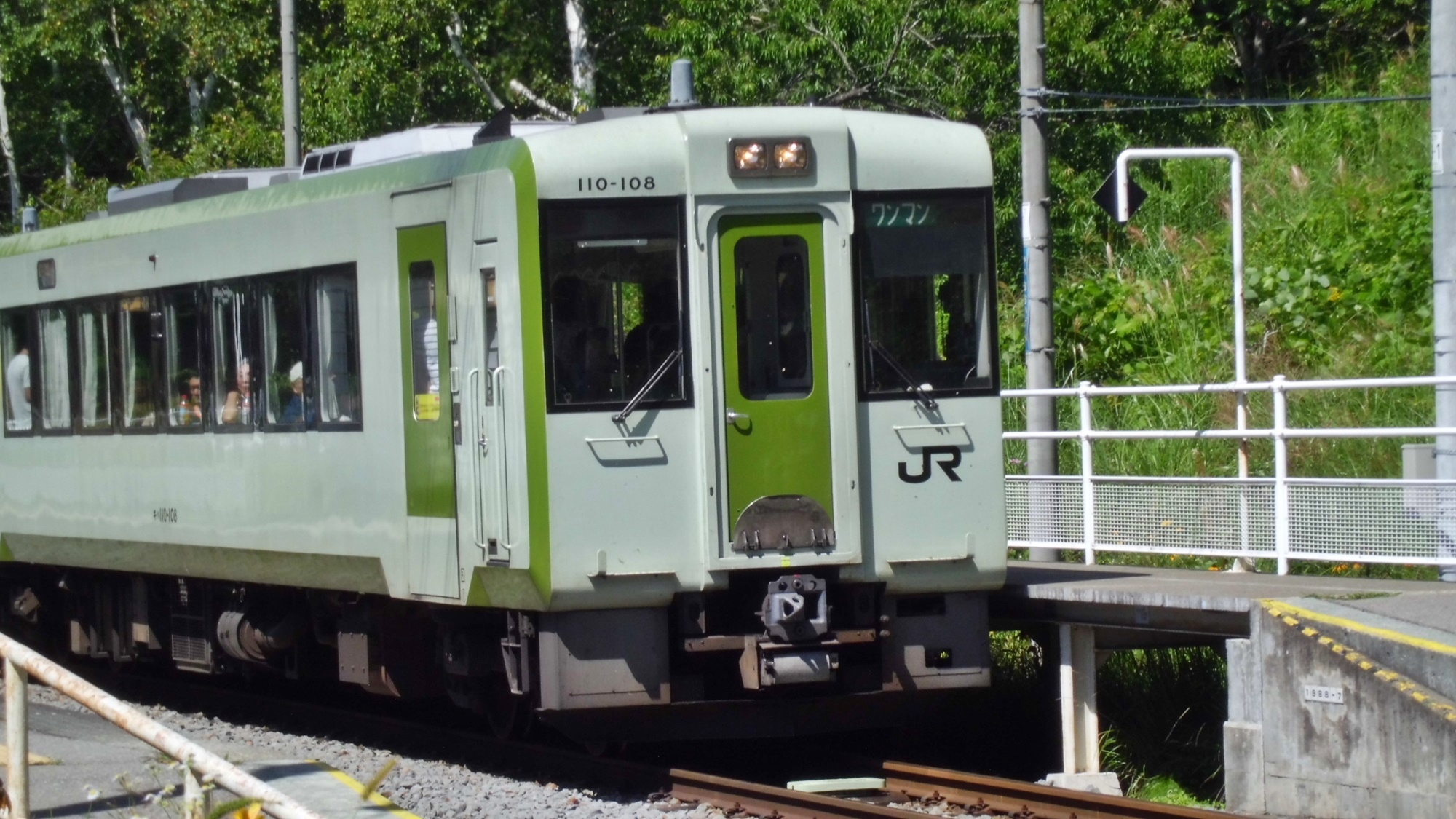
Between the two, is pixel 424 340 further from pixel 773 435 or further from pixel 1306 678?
pixel 1306 678

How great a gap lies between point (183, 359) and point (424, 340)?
2807 millimetres

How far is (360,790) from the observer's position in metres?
8.19

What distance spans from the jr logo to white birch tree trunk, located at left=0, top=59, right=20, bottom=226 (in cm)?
2485

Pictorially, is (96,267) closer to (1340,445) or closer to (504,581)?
(504,581)

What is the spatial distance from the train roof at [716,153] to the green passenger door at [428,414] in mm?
389

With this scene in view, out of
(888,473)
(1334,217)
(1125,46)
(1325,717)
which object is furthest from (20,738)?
(1334,217)

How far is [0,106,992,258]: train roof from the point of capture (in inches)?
348

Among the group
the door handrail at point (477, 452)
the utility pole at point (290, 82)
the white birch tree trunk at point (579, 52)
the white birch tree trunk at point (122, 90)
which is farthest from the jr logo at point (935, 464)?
the white birch tree trunk at point (122, 90)

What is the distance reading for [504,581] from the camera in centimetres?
898

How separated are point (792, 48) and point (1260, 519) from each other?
875cm

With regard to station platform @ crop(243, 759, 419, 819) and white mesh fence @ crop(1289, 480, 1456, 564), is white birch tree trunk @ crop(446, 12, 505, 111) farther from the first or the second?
station platform @ crop(243, 759, 419, 819)

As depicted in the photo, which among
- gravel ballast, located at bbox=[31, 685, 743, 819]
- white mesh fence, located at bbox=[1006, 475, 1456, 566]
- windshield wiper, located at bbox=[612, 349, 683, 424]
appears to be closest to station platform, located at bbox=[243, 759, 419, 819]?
gravel ballast, located at bbox=[31, 685, 743, 819]

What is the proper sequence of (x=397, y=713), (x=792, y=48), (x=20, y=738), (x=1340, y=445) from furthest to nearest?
(x=792, y=48), (x=1340, y=445), (x=397, y=713), (x=20, y=738)

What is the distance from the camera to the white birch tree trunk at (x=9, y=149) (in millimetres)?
32219
